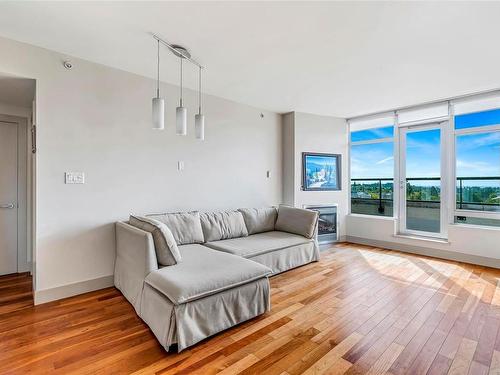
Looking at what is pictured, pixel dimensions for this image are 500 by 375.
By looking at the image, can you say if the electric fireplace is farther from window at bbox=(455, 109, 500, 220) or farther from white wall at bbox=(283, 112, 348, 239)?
window at bbox=(455, 109, 500, 220)

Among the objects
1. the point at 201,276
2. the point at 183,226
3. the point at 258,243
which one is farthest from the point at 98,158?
the point at 258,243

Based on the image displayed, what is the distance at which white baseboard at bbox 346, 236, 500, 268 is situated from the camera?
376 centimetres

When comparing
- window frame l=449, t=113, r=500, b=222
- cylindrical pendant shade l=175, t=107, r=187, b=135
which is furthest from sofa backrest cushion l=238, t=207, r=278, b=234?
window frame l=449, t=113, r=500, b=222

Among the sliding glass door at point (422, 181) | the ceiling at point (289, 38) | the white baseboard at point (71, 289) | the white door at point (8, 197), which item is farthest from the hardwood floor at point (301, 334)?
the ceiling at point (289, 38)

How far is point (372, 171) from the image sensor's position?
516 cm

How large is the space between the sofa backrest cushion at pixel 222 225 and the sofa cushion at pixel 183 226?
5.1 inches

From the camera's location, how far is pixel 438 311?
2439mm

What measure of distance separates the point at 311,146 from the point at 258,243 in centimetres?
243

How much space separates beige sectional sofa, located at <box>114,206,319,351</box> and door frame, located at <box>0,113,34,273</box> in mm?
1529

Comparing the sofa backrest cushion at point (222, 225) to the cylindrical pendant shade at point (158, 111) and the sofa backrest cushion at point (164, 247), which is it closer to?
the sofa backrest cushion at point (164, 247)

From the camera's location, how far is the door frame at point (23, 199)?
3383 millimetres

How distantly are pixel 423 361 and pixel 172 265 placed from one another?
80.2 inches

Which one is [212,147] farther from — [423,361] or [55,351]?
[423,361]

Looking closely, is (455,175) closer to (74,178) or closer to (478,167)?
(478,167)
